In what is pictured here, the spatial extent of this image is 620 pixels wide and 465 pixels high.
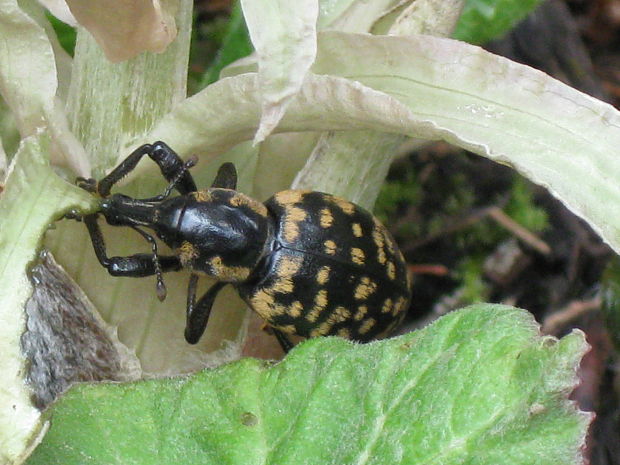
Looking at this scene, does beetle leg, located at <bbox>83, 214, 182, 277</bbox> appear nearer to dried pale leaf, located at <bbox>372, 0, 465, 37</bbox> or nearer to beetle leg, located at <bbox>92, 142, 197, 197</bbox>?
beetle leg, located at <bbox>92, 142, 197, 197</bbox>

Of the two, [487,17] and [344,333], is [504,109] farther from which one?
[487,17]

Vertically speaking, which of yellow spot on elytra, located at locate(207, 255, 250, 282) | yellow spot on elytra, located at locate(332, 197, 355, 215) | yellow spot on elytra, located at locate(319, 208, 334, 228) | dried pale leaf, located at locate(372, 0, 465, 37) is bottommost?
yellow spot on elytra, located at locate(207, 255, 250, 282)

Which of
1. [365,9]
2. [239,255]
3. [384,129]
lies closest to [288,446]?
[384,129]

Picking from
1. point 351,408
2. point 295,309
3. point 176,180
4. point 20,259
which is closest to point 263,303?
point 295,309

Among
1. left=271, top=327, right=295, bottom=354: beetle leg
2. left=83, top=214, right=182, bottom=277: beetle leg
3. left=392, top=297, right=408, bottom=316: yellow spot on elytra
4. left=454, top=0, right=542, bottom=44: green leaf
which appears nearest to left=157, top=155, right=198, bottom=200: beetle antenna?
left=83, top=214, right=182, bottom=277: beetle leg

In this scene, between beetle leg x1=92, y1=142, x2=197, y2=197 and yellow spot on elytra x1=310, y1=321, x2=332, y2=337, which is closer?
beetle leg x1=92, y1=142, x2=197, y2=197

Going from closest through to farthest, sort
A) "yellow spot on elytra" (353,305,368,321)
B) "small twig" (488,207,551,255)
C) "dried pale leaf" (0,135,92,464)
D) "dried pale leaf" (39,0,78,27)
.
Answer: "dried pale leaf" (0,135,92,464)
"dried pale leaf" (39,0,78,27)
"yellow spot on elytra" (353,305,368,321)
"small twig" (488,207,551,255)
